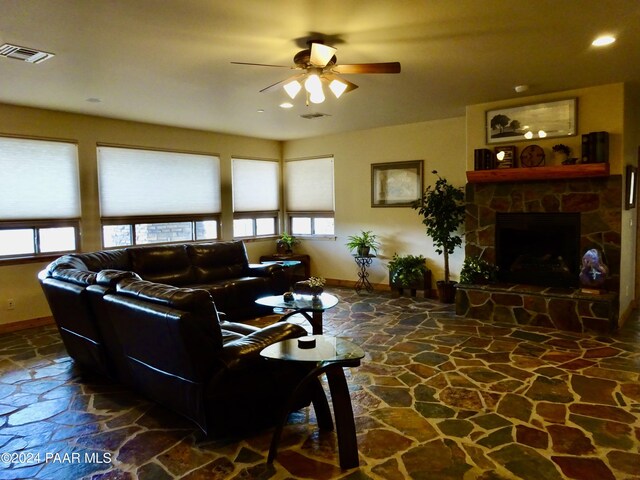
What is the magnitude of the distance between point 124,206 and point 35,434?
3944 millimetres

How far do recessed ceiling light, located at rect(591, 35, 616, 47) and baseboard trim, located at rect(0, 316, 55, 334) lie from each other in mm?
6477

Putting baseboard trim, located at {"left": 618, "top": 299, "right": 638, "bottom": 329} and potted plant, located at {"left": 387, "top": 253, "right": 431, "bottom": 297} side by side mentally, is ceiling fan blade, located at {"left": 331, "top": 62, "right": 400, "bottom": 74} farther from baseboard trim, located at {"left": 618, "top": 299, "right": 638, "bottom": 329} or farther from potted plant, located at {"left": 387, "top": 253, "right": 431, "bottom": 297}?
baseboard trim, located at {"left": 618, "top": 299, "right": 638, "bottom": 329}

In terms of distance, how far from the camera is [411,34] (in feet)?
10.6

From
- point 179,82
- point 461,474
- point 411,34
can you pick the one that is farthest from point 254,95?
point 461,474

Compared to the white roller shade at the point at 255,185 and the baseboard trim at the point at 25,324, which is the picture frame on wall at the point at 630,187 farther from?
the baseboard trim at the point at 25,324

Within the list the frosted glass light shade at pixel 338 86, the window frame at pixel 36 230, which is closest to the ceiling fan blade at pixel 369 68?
the frosted glass light shade at pixel 338 86

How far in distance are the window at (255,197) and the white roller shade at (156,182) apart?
46 centimetres

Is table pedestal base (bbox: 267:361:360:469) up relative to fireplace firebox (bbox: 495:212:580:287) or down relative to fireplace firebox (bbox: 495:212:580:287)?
down

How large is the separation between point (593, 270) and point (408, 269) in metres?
2.46

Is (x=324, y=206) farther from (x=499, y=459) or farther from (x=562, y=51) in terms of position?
(x=499, y=459)

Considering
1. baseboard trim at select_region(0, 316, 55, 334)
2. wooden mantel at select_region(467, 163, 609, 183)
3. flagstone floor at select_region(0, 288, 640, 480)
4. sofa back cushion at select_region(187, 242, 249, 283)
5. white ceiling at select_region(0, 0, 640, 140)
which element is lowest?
flagstone floor at select_region(0, 288, 640, 480)

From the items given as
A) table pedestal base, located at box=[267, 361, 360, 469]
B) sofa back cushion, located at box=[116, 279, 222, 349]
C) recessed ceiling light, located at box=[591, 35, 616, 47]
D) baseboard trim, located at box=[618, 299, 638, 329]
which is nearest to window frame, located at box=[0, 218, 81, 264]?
sofa back cushion, located at box=[116, 279, 222, 349]

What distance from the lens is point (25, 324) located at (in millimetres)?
5344

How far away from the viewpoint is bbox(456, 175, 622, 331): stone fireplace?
4809 mm
